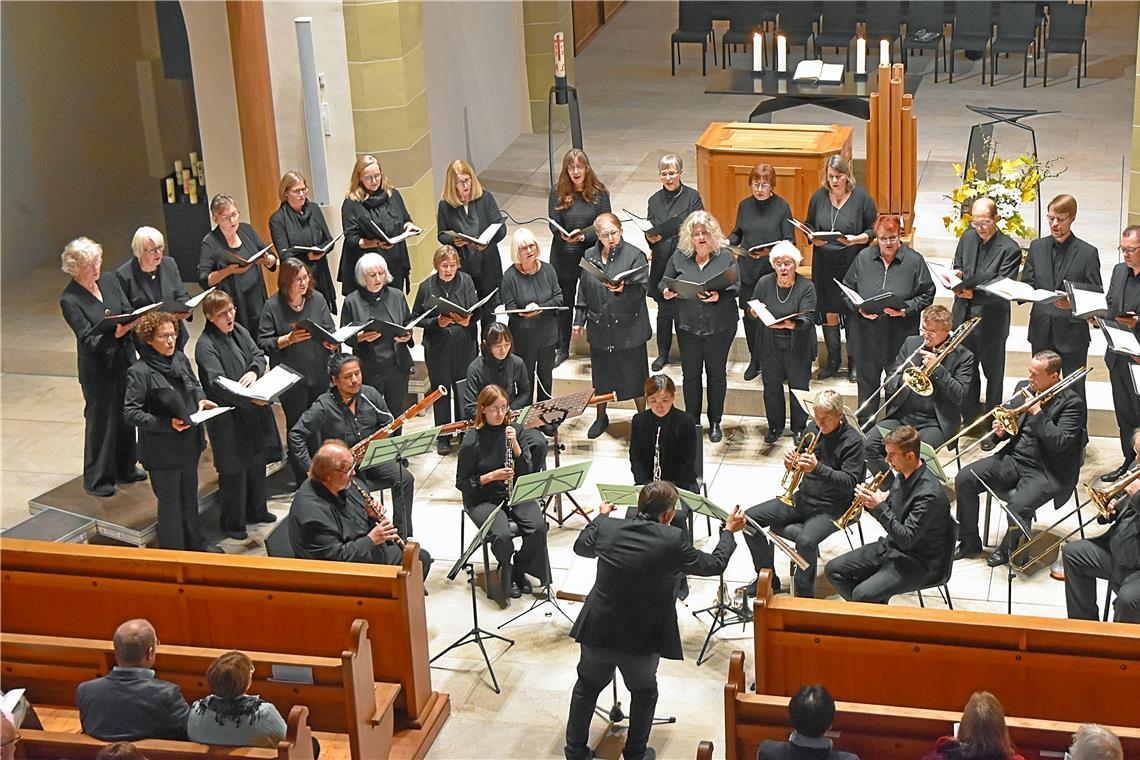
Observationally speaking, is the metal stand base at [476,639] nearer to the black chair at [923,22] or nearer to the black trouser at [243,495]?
the black trouser at [243,495]

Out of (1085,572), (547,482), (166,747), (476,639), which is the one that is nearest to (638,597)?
(547,482)

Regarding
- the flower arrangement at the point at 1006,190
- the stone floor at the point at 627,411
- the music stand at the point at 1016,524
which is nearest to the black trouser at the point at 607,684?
the stone floor at the point at 627,411

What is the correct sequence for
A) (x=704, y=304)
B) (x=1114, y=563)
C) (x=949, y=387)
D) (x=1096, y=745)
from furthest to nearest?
1. (x=704, y=304)
2. (x=949, y=387)
3. (x=1114, y=563)
4. (x=1096, y=745)

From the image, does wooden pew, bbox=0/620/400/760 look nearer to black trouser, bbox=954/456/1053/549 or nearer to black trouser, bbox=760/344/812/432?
black trouser, bbox=954/456/1053/549

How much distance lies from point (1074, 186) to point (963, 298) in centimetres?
412

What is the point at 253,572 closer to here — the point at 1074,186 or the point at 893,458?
the point at 893,458

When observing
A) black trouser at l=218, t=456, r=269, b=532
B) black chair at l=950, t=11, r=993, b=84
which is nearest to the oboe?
black trouser at l=218, t=456, r=269, b=532

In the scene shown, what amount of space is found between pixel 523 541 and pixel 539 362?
180 cm

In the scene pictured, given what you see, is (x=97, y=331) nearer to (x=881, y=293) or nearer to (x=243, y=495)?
(x=243, y=495)

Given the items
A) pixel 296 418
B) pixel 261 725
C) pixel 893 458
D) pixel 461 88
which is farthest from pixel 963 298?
pixel 461 88

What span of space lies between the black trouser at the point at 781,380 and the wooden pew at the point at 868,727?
130 inches

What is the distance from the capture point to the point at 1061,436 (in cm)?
768

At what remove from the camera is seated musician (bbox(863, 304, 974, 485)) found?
8133mm

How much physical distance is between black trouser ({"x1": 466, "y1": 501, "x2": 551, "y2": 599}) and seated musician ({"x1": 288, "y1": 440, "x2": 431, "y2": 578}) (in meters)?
0.74
